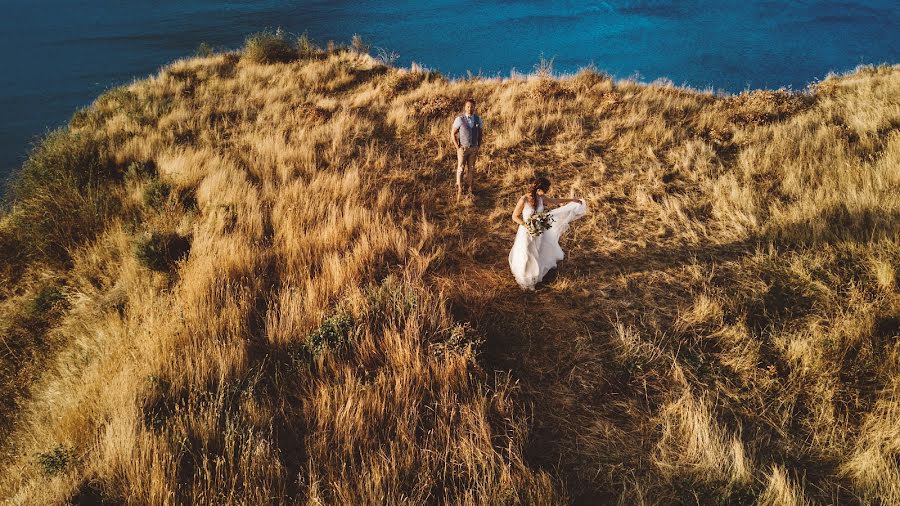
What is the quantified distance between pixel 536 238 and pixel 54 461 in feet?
16.7

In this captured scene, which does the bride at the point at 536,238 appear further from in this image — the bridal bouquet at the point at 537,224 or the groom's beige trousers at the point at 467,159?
→ the groom's beige trousers at the point at 467,159

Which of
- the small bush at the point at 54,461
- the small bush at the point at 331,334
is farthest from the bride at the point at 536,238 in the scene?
the small bush at the point at 54,461

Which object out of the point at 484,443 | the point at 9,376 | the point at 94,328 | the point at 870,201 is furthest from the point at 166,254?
the point at 870,201

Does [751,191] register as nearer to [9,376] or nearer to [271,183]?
[271,183]

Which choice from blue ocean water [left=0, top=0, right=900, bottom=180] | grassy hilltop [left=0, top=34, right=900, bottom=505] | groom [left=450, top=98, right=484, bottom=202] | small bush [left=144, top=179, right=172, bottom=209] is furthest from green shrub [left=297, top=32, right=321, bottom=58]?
groom [left=450, top=98, right=484, bottom=202]

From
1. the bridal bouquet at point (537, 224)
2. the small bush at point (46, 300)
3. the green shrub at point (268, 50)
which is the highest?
the green shrub at point (268, 50)

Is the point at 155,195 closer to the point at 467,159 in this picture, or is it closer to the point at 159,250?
the point at 159,250

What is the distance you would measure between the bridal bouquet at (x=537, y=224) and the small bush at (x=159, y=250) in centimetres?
501

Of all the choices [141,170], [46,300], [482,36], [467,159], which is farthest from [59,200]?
[482,36]

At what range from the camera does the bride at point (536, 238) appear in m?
5.52

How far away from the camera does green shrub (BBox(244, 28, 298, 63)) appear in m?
18.0

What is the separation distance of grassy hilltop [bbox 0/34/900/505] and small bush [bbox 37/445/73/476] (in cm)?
2

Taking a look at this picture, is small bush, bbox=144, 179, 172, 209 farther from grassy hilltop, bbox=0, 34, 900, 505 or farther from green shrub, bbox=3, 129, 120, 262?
green shrub, bbox=3, 129, 120, 262

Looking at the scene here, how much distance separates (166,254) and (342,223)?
2.64 meters
